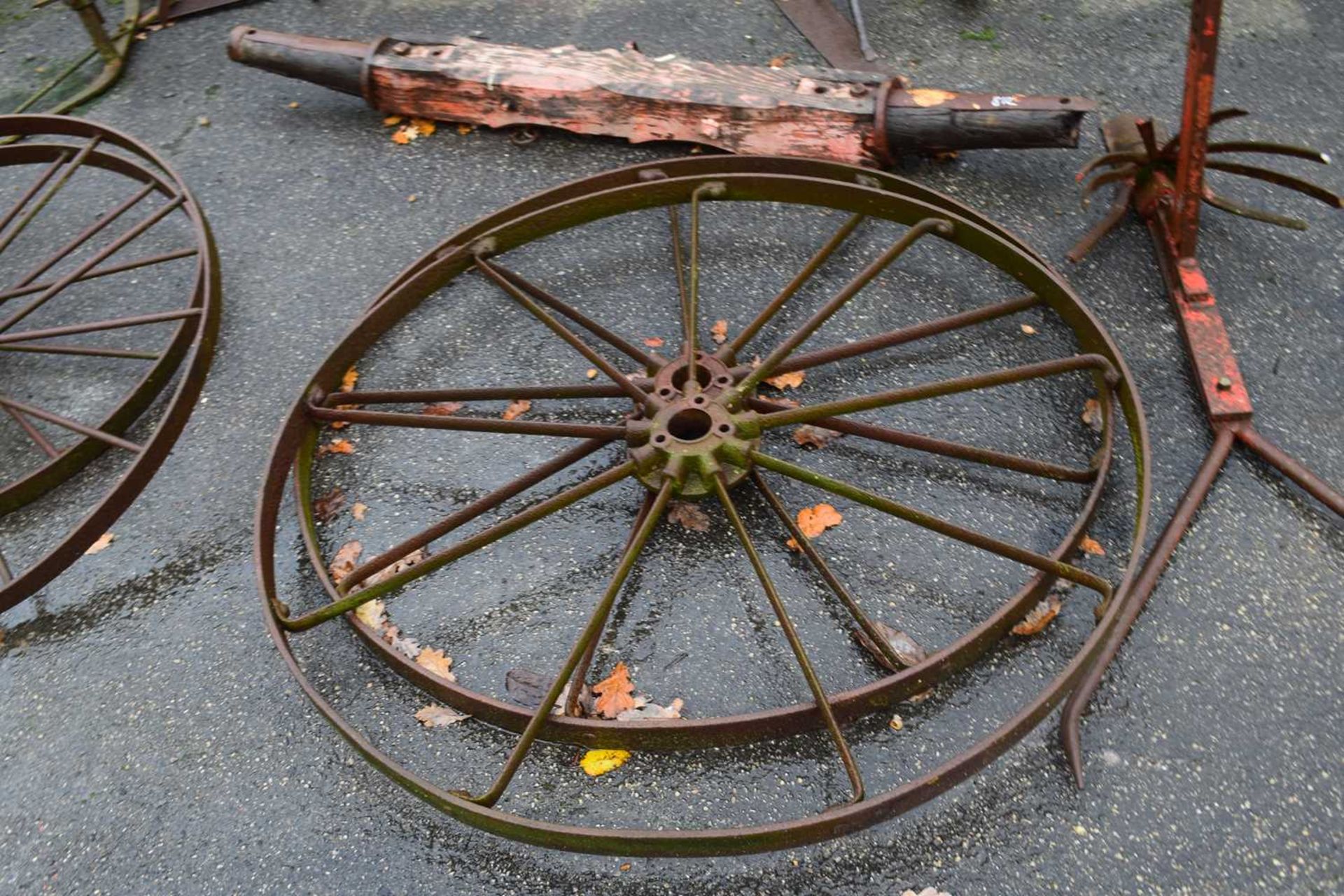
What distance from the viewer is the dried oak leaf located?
3584mm

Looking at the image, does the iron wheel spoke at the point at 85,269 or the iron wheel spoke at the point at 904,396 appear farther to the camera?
the iron wheel spoke at the point at 85,269

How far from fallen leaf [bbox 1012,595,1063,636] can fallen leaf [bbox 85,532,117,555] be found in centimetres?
318

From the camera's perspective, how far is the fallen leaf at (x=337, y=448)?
12.6ft

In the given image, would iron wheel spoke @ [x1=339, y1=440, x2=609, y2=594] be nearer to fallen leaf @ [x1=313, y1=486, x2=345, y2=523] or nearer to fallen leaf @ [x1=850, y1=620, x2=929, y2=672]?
fallen leaf @ [x1=313, y1=486, x2=345, y2=523]

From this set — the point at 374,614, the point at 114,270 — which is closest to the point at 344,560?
the point at 374,614

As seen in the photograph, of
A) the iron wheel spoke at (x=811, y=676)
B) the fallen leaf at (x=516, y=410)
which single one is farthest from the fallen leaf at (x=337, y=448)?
Answer: the iron wheel spoke at (x=811, y=676)

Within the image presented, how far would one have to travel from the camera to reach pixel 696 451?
122 inches

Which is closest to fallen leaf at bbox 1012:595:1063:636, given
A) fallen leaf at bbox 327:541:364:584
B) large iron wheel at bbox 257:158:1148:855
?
large iron wheel at bbox 257:158:1148:855

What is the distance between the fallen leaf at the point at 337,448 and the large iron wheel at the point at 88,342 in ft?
1.76

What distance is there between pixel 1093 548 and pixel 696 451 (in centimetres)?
135

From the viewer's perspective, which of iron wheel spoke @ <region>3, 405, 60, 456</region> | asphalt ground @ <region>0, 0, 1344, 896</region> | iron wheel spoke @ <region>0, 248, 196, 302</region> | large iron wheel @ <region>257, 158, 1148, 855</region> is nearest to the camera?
large iron wheel @ <region>257, 158, 1148, 855</region>

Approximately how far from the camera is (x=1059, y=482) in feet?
11.5

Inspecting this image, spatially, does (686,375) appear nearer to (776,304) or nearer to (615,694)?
(776,304)

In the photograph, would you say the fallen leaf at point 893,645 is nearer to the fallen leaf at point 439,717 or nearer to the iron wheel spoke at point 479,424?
the iron wheel spoke at point 479,424
